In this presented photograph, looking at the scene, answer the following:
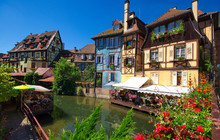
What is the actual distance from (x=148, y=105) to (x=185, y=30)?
344 inches

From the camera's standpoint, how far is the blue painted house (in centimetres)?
1839

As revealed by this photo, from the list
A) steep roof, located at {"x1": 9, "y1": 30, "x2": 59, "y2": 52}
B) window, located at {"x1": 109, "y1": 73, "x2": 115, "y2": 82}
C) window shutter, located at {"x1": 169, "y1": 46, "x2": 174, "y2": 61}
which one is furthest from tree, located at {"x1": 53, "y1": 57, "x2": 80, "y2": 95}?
window shutter, located at {"x1": 169, "y1": 46, "x2": 174, "y2": 61}

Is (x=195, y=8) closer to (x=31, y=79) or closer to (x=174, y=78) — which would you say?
(x=174, y=78)

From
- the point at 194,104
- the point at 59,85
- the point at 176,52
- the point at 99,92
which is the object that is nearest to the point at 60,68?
the point at 59,85

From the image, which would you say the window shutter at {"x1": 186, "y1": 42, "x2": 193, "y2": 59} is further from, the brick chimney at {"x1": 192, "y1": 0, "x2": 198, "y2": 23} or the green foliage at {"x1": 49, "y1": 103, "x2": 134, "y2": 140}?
the green foliage at {"x1": 49, "y1": 103, "x2": 134, "y2": 140}

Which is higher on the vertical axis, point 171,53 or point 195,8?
point 195,8

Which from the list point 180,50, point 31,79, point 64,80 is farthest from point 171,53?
point 31,79

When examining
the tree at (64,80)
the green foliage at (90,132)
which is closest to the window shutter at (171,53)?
the green foliage at (90,132)

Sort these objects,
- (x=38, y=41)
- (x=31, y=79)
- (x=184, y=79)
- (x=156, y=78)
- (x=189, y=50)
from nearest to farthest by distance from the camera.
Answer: (x=189, y=50)
(x=184, y=79)
(x=156, y=78)
(x=31, y=79)
(x=38, y=41)

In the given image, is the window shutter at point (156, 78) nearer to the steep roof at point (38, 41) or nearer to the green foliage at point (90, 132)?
the green foliage at point (90, 132)

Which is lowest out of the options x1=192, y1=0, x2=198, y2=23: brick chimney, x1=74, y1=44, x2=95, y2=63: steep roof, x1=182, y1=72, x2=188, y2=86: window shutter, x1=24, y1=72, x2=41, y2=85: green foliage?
x1=24, y1=72, x2=41, y2=85: green foliage

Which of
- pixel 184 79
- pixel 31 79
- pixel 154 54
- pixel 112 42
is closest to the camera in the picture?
pixel 184 79

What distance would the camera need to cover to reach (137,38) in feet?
54.3

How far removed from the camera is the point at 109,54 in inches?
763
